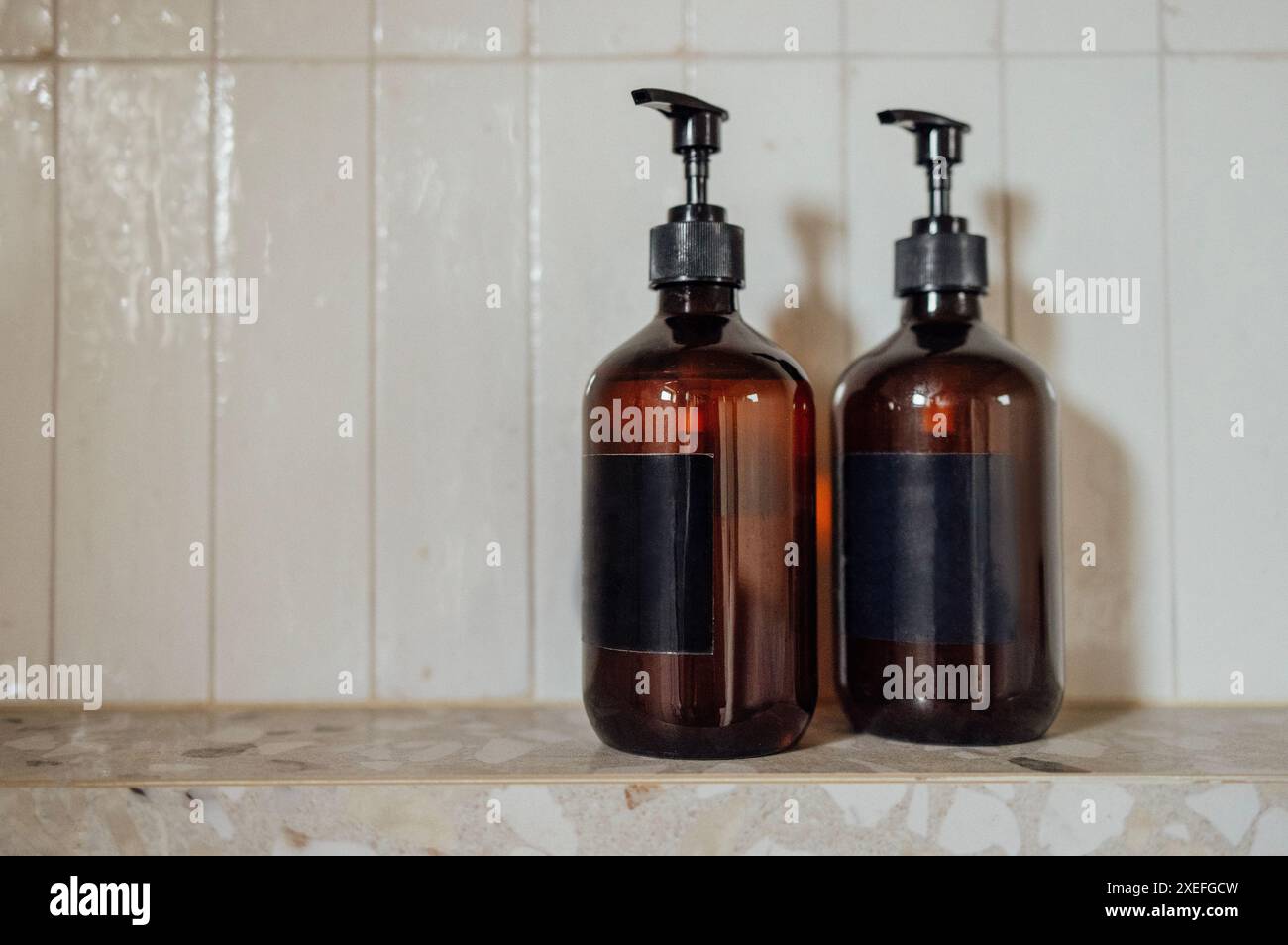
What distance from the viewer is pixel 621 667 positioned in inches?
19.0

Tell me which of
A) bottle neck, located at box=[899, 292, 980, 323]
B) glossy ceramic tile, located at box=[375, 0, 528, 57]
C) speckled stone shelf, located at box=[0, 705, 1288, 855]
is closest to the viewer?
speckled stone shelf, located at box=[0, 705, 1288, 855]

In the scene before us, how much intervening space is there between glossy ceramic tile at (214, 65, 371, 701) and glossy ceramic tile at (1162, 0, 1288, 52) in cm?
53

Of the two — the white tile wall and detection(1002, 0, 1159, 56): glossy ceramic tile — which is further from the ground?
detection(1002, 0, 1159, 56): glossy ceramic tile

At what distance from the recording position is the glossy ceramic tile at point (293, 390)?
0.63 m

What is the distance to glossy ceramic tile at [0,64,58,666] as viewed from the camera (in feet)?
2.07

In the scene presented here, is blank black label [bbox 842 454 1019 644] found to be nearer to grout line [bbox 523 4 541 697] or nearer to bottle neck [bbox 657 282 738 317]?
bottle neck [bbox 657 282 738 317]

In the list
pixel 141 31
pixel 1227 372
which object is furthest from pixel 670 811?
pixel 141 31

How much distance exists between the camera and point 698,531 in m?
0.47

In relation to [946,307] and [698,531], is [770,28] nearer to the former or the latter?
[946,307]

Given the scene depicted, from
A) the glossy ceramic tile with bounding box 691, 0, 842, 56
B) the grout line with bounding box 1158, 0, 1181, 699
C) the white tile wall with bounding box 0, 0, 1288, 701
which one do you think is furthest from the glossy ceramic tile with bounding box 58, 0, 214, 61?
the grout line with bounding box 1158, 0, 1181, 699

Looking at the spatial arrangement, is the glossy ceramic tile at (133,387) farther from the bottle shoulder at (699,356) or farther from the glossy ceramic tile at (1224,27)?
the glossy ceramic tile at (1224,27)

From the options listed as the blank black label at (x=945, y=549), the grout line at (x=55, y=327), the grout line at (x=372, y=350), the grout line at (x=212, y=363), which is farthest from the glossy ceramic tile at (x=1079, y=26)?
the grout line at (x=55, y=327)

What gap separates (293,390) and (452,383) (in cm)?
10

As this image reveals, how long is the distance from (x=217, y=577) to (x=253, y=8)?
1.22 ft
